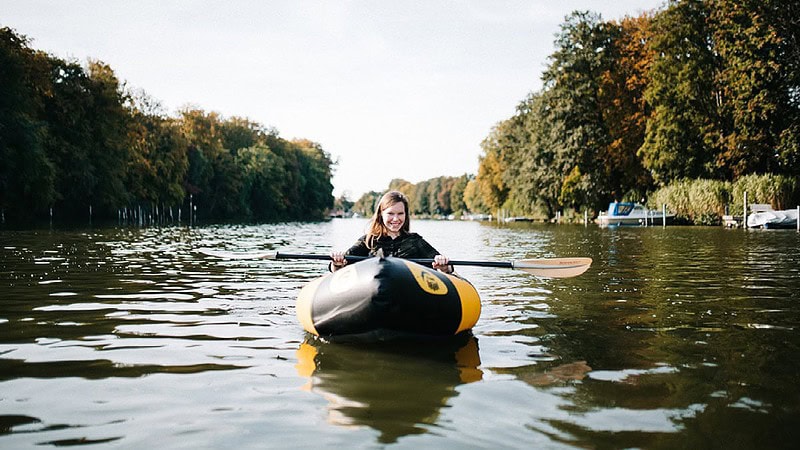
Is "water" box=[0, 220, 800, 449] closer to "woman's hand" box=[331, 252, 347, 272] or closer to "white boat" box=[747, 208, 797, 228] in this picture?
"woman's hand" box=[331, 252, 347, 272]

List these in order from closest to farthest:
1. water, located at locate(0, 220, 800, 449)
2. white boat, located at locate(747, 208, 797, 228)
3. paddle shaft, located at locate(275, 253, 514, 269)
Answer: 1. water, located at locate(0, 220, 800, 449)
2. paddle shaft, located at locate(275, 253, 514, 269)
3. white boat, located at locate(747, 208, 797, 228)

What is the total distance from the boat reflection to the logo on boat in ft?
1.48

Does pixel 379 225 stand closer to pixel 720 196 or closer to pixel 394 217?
pixel 394 217

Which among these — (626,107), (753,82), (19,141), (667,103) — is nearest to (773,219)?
(753,82)

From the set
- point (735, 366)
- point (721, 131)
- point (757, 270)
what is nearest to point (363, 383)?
point (735, 366)

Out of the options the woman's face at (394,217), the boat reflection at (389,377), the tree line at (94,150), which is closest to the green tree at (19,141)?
the tree line at (94,150)

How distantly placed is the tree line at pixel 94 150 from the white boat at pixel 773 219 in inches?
1255

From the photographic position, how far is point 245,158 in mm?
75750

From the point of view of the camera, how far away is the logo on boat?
5.23m

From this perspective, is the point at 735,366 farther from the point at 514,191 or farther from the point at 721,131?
the point at 514,191

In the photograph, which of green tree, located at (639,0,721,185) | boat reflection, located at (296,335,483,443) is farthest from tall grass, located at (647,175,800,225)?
boat reflection, located at (296,335,483,443)

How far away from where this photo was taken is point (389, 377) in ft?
14.6

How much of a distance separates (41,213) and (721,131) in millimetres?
38050

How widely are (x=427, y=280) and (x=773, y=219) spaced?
90.8ft
